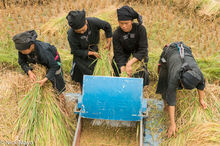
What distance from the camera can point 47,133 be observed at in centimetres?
245

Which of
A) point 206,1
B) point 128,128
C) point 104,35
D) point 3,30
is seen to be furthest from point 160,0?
point 128,128

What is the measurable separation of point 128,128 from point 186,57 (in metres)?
1.07

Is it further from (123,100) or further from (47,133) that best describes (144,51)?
(47,133)

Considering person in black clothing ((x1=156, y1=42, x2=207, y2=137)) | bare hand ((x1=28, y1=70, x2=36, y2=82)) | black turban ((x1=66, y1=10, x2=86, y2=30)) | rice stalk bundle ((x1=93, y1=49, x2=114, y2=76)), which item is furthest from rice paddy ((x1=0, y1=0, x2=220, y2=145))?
black turban ((x1=66, y1=10, x2=86, y2=30))

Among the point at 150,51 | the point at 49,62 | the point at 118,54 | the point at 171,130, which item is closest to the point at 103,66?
the point at 118,54

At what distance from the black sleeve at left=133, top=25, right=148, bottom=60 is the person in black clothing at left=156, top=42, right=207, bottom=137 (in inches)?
10.3

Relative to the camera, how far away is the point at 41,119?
2510 millimetres

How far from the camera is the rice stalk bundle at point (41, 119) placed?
7.89 feet

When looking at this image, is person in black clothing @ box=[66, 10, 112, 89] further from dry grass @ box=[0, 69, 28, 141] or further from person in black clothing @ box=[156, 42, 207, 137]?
person in black clothing @ box=[156, 42, 207, 137]

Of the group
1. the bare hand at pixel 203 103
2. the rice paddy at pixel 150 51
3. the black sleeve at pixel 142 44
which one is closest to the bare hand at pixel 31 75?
the rice paddy at pixel 150 51

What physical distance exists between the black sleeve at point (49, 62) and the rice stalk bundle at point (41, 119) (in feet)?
0.34

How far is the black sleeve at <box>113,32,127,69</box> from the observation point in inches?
105

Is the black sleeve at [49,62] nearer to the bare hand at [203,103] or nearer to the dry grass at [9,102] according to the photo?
the dry grass at [9,102]

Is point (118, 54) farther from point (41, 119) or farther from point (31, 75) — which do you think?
point (41, 119)
